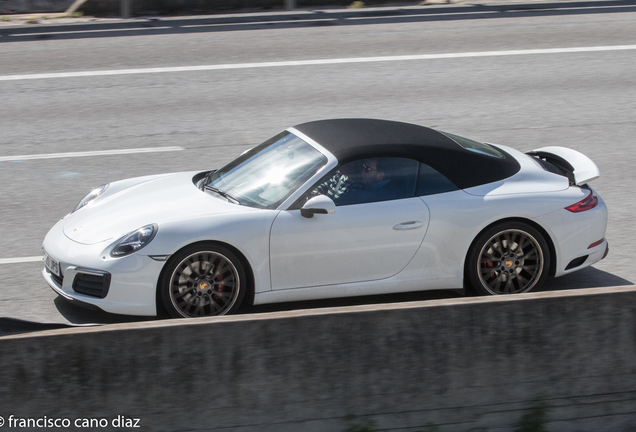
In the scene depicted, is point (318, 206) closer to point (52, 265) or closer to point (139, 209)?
point (139, 209)

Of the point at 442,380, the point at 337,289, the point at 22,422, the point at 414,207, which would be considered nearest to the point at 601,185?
the point at 414,207

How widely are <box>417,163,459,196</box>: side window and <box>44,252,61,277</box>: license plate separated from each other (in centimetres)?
261

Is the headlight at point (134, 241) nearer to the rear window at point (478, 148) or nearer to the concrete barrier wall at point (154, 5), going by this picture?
the rear window at point (478, 148)

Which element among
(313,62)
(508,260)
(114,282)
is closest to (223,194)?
(114,282)

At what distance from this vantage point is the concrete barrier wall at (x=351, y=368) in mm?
3662

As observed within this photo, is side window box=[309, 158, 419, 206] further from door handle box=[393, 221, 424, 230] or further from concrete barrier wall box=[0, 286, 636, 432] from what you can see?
concrete barrier wall box=[0, 286, 636, 432]

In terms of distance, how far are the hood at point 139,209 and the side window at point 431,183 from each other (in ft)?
4.15

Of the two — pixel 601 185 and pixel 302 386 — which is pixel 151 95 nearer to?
pixel 601 185

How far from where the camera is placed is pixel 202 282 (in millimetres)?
5227

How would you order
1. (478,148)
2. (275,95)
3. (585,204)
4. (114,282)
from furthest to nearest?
(275,95) < (478,148) < (585,204) < (114,282)

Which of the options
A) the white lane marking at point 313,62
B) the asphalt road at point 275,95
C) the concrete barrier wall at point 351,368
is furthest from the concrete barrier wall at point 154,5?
the concrete barrier wall at point 351,368

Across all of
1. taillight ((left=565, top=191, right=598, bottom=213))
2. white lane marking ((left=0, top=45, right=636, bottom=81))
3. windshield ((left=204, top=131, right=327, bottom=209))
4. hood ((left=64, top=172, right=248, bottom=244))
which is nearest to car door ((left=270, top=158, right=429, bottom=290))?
windshield ((left=204, top=131, right=327, bottom=209))

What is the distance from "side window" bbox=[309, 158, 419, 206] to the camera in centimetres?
544

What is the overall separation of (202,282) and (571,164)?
10.6 ft
